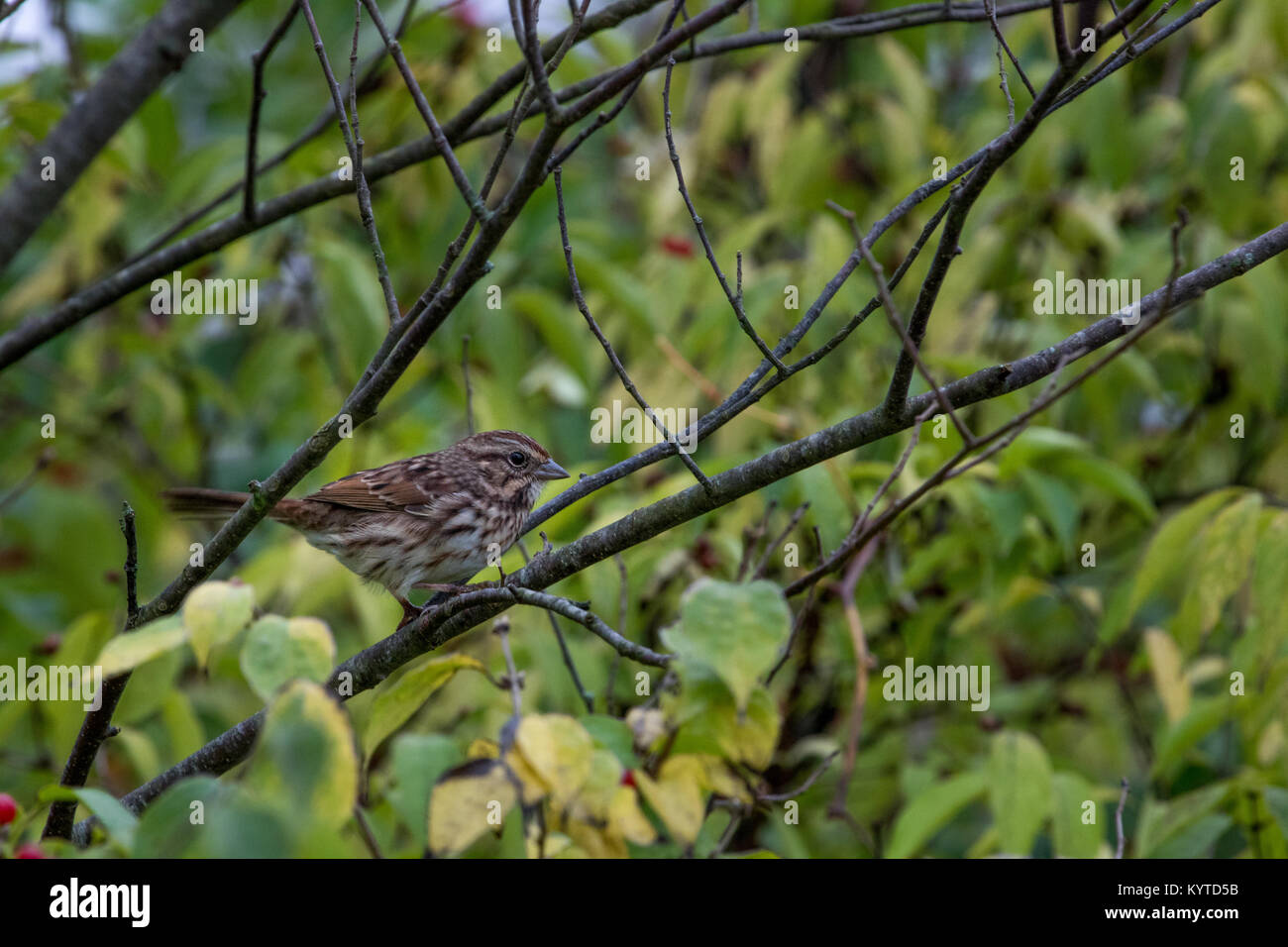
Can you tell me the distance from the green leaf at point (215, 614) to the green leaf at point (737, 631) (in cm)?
73

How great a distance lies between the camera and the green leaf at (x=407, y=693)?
2537mm

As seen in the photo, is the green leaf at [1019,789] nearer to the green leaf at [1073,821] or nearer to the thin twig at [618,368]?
the green leaf at [1073,821]

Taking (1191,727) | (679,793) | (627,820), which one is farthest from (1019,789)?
(627,820)

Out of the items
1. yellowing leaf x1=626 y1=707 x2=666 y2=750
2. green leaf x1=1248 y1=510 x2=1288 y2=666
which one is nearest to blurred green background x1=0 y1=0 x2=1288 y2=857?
green leaf x1=1248 y1=510 x2=1288 y2=666

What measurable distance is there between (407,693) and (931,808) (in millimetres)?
2232

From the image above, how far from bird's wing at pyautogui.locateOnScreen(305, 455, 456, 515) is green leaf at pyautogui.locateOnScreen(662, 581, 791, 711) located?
10.3ft

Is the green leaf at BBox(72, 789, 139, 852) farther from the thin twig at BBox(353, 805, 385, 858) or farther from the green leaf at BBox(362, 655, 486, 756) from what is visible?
the green leaf at BBox(362, 655, 486, 756)

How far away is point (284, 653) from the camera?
2.05 meters

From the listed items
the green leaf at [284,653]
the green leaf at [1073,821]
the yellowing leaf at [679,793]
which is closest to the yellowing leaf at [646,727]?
the yellowing leaf at [679,793]

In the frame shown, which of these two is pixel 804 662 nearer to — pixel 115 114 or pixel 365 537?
pixel 365 537

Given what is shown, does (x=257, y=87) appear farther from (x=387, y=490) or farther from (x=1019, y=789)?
(x=1019, y=789)

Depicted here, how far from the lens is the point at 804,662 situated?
17.6 feet

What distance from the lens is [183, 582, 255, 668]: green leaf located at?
206 centimetres
